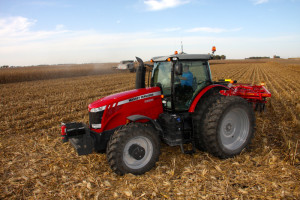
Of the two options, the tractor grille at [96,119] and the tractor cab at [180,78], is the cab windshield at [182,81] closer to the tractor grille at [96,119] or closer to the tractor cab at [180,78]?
the tractor cab at [180,78]

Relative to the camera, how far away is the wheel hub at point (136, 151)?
3768 millimetres

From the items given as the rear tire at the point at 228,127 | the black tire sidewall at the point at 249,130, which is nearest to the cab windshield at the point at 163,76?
the rear tire at the point at 228,127

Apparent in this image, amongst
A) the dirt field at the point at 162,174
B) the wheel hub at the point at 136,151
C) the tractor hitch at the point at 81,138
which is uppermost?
the tractor hitch at the point at 81,138

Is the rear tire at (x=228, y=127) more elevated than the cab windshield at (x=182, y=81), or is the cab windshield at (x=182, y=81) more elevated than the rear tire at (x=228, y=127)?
the cab windshield at (x=182, y=81)

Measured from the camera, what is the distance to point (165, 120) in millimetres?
4320

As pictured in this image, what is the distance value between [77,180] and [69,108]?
6231 mm

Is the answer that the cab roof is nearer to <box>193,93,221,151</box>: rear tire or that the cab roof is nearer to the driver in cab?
the driver in cab

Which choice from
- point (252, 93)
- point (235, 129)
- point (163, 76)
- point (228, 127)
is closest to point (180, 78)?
point (163, 76)

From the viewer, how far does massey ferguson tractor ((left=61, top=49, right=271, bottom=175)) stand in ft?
12.6

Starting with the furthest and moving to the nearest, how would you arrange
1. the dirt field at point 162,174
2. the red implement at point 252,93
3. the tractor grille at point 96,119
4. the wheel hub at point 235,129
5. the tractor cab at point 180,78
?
the red implement at point 252,93
the wheel hub at point 235,129
the tractor cab at point 180,78
the tractor grille at point 96,119
the dirt field at point 162,174

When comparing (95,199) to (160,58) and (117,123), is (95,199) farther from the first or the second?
(160,58)

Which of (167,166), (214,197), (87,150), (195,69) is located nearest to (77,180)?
(87,150)

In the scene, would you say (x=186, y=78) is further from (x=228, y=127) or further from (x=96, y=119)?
(x=96, y=119)

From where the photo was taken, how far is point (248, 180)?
3.53 meters
